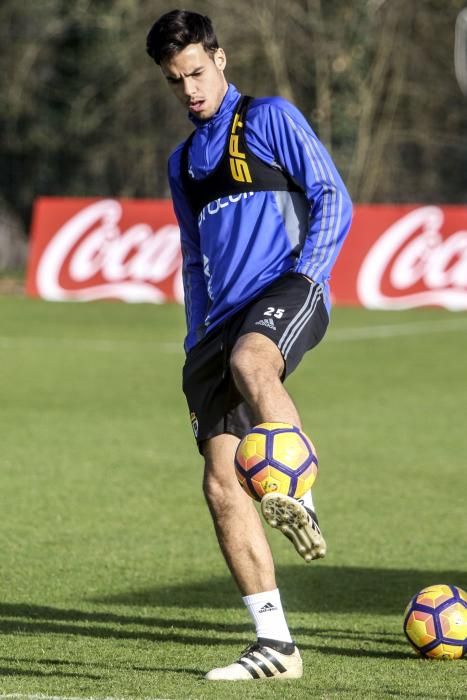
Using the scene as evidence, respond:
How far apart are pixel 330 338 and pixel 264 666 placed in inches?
590

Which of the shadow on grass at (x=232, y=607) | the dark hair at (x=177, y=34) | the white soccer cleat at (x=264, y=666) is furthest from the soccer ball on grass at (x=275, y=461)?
the dark hair at (x=177, y=34)

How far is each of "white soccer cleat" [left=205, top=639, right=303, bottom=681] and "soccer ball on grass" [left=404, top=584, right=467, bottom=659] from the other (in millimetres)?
585

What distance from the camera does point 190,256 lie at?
5934 mm

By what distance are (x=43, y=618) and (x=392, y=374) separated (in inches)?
419

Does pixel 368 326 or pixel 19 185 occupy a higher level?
pixel 19 185

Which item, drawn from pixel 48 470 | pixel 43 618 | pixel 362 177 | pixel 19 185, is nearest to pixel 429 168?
pixel 362 177

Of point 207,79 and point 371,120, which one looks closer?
point 207,79

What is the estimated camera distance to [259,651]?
5.34 m

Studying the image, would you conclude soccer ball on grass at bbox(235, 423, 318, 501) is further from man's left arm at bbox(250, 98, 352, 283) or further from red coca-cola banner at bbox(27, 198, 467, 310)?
red coca-cola banner at bbox(27, 198, 467, 310)

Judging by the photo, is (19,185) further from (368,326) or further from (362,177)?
→ (368,326)

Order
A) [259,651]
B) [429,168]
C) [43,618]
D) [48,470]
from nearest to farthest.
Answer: [259,651]
[43,618]
[48,470]
[429,168]

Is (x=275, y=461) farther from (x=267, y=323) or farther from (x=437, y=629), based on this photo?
(x=437, y=629)

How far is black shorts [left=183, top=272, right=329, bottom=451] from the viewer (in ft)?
17.4

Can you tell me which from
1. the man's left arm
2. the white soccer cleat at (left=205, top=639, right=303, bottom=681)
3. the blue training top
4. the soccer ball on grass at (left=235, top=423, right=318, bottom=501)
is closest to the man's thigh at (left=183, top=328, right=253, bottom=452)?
the blue training top
